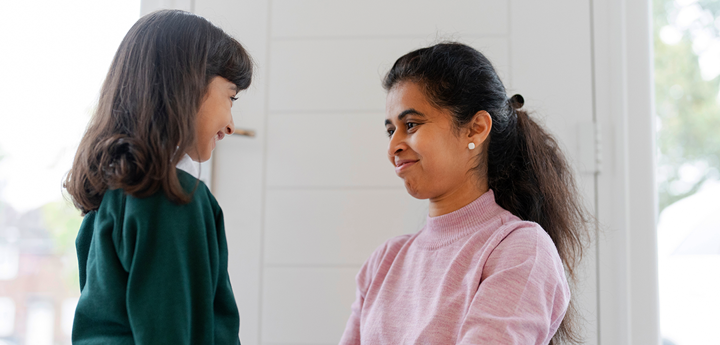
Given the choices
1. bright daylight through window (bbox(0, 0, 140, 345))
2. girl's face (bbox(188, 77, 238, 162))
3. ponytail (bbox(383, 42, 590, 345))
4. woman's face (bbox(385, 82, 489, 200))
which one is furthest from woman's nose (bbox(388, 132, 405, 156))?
bright daylight through window (bbox(0, 0, 140, 345))

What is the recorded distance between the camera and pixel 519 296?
894 mm

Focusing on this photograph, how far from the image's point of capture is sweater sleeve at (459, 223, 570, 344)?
87 centimetres

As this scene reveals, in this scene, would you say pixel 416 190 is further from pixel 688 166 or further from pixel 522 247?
pixel 688 166

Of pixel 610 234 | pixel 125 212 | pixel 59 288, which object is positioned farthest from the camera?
pixel 59 288

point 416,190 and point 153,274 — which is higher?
point 416,190

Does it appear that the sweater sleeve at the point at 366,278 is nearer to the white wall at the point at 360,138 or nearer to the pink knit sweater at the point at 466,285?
the pink knit sweater at the point at 466,285

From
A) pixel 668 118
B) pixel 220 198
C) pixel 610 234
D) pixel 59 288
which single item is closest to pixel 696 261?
pixel 610 234

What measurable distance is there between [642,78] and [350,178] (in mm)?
902

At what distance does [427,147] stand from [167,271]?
561mm

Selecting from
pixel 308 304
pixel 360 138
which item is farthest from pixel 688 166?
pixel 308 304

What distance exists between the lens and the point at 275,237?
1560 mm

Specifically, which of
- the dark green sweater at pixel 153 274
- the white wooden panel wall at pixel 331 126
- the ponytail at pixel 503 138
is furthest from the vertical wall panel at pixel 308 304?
the dark green sweater at pixel 153 274

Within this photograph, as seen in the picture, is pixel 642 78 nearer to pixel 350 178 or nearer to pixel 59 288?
pixel 350 178

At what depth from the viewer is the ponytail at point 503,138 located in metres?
1.10
